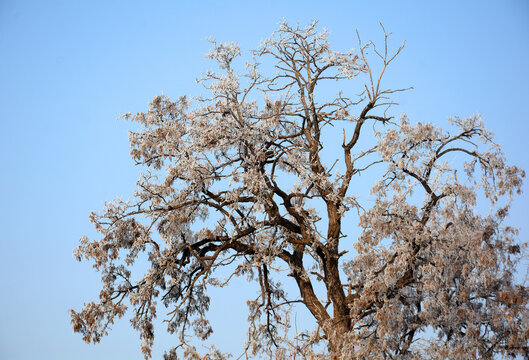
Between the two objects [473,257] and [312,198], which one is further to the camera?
[312,198]

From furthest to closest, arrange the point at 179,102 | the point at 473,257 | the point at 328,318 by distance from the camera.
A: the point at 179,102 < the point at 328,318 < the point at 473,257

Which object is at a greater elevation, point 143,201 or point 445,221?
point 143,201

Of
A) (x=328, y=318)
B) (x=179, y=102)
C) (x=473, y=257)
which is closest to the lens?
(x=473, y=257)

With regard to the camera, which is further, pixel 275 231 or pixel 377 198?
pixel 275 231

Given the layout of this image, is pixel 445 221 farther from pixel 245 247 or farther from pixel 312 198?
pixel 245 247

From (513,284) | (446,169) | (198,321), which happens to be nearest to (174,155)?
(198,321)

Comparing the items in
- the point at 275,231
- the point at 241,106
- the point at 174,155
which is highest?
the point at 241,106

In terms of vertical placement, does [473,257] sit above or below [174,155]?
below

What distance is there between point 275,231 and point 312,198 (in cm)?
87

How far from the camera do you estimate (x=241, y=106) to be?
1105cm

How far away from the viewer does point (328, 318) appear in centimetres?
1063

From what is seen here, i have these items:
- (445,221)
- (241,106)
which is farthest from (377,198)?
(241,106)

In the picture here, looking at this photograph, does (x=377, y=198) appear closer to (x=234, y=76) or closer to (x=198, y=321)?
(x=234, y=76)

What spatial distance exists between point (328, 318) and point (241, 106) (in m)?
3.72
